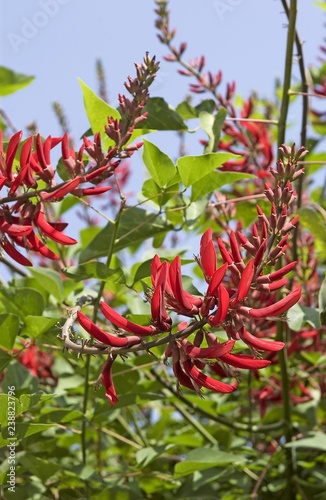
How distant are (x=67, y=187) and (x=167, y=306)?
0.26m

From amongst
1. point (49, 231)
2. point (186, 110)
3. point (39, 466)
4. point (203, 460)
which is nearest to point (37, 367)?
point (39, 466)

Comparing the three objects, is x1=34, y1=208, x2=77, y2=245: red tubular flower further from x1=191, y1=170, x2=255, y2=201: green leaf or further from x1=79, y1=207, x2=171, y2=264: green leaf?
x1=191, y1=170, x2=255, y2=201: green leaf

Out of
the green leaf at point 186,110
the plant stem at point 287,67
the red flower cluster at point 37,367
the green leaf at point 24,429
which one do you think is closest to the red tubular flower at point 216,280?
the green leaf at point 24,429

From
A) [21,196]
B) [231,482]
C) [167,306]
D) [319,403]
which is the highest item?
[21,196]

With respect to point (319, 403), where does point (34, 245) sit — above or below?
above

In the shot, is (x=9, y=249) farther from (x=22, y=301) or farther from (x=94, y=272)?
(x=22, y=301)

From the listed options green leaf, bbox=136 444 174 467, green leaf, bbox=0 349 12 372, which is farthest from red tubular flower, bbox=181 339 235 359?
green leaf, bbox=136 444 174 467

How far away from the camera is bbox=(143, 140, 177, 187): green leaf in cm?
137

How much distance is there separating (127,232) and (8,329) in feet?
1.00

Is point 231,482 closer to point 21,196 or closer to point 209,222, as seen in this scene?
point 209,222

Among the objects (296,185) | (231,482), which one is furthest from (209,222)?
(231,482)

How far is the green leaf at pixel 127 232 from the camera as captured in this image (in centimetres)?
143

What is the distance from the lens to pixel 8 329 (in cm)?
134

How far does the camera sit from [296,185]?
5.85 feet
